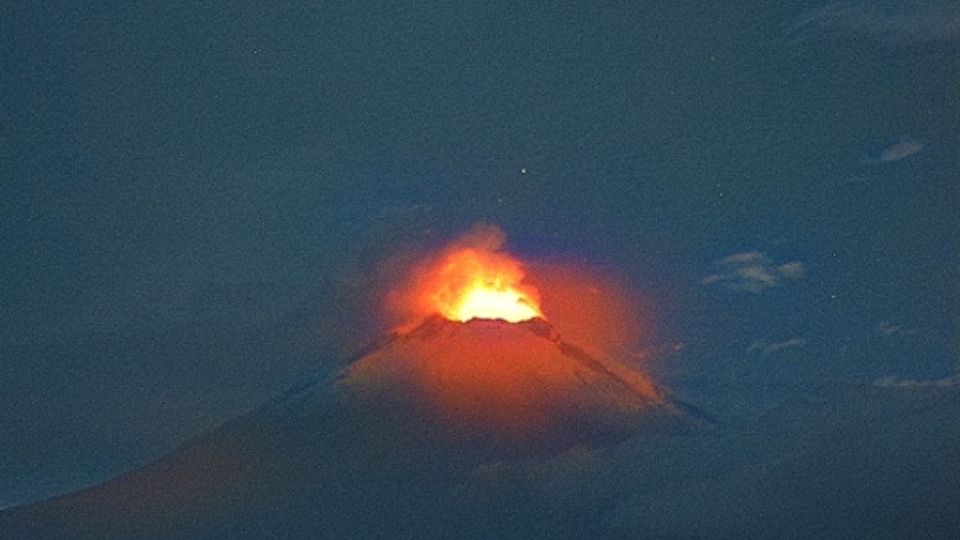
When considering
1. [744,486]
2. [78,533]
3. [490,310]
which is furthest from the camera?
[490,310]

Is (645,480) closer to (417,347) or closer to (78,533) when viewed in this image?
(417,347)

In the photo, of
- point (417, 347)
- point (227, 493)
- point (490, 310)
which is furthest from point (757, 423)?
point (227, 493)

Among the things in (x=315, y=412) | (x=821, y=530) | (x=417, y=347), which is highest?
A: (x=417, y=347)

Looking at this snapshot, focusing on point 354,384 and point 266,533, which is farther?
point 354,384

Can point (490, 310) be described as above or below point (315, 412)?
above

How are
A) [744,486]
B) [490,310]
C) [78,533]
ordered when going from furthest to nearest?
[490,310], [744,486], [78,533]

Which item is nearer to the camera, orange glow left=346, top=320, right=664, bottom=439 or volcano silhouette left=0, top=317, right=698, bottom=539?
volcano silhouette left=0, top=317, right=698, bottom=539

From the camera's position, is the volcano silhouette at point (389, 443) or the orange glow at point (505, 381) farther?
the orange glow at point (505, 381)

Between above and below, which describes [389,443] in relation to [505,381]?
below
